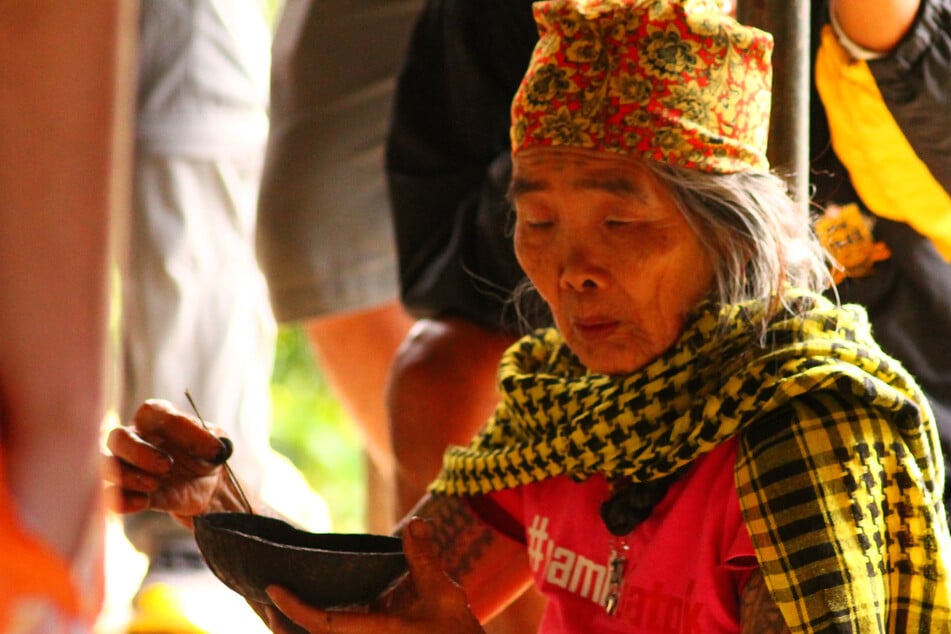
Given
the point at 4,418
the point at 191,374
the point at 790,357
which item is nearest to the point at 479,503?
the point at 790,357

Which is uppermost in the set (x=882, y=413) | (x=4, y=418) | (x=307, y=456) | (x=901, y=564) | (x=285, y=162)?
(x=4, y=418)

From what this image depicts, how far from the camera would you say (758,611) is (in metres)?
1.41

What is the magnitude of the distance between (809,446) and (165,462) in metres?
0.76

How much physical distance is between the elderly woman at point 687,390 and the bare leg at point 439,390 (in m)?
0.63

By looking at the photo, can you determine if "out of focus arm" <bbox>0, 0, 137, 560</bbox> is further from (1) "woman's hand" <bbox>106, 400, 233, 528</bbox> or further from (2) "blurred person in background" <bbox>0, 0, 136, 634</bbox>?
(1) "woman's hand" <bbox>106, 400, 233, 528</bbox>

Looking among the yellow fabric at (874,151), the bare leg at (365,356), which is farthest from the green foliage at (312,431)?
the yellow fabric at (874,151)

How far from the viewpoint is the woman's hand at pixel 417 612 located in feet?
4.99

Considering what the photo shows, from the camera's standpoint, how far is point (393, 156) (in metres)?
2.53

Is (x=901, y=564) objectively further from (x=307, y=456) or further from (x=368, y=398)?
(x=307, y=456)

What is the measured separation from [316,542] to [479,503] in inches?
10.7

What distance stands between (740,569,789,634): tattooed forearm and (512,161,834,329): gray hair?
0.94 ft

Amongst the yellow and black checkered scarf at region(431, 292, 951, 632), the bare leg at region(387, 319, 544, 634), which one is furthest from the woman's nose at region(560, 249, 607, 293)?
the bare leg at region(387, 319, 544, 634)

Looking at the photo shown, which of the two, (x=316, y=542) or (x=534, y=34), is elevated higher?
(x=534, y=34)

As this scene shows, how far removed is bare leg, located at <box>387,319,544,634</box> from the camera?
2332 mm
